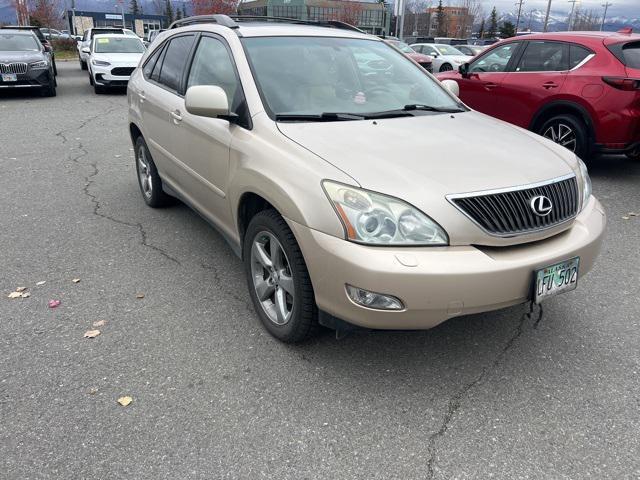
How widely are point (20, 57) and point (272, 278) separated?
41.9ft

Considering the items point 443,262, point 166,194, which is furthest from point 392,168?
point 166,194

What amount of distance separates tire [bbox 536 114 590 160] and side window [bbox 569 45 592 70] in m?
0.63

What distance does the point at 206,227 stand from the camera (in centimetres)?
507

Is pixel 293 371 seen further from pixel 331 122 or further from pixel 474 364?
pixel 331 122

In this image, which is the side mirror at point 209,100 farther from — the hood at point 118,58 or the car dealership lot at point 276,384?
the hood at point 118,58

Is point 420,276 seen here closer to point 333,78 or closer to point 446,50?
point 333,78

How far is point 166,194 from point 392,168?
129 inches

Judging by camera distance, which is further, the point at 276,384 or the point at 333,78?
the point at 333,78

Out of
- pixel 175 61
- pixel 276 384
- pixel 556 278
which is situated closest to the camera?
pixel 556 278

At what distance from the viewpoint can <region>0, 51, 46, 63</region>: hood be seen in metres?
13.0

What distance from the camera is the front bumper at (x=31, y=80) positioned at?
1316 cm

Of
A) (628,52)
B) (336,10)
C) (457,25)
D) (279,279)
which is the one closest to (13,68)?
(628,52)

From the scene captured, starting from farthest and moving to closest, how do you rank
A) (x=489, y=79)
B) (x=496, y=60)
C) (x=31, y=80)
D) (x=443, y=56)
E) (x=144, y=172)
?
1. (x=443, y=56)
2. (x=31, y=80)
3. (x=496, y=60)
4. (x=489, y=79)
5. (x=144, y=172)

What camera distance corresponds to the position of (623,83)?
6230 millimetres
